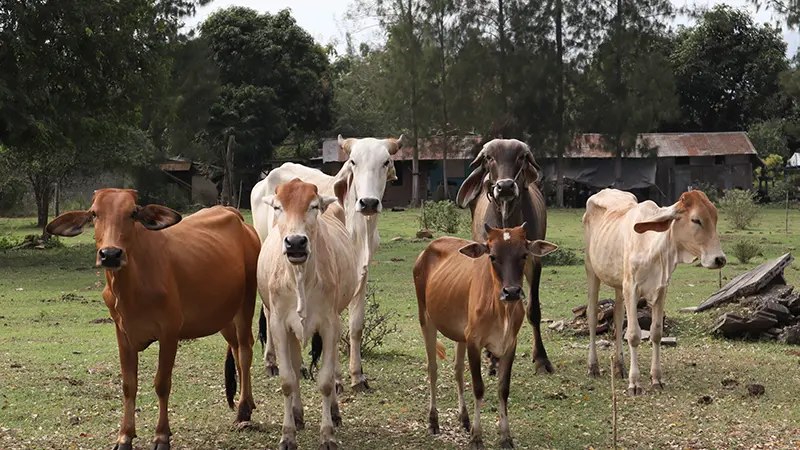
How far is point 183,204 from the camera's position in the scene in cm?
4816

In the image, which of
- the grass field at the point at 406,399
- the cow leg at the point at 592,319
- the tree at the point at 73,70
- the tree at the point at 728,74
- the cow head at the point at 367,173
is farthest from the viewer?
the tree at the point at 728,74

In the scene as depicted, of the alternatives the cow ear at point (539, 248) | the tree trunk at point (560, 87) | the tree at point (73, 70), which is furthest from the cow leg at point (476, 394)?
the tree trunk at point (560, 87)

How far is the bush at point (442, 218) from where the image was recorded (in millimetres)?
30812

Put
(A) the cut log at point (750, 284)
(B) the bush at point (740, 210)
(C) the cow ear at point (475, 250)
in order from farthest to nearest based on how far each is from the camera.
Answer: (B) the bush at point (740, 210) → (A) the cut log at point (750, 284) → (C) the cow ear at point (475, 250)

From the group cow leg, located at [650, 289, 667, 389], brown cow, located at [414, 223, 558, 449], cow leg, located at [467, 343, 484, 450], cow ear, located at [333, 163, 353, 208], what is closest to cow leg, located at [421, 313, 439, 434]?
brown cow, located at [414, 223, 558, 449]

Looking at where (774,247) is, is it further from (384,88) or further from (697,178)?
(697,178)

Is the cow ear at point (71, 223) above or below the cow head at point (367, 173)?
below

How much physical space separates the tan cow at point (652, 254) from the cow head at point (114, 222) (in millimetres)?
4873

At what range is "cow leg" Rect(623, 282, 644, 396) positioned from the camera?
33.4 ft

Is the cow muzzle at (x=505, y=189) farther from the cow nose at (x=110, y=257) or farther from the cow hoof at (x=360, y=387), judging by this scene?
the cow nose at (x=110, y=257)

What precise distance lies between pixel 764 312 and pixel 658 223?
12.2ft

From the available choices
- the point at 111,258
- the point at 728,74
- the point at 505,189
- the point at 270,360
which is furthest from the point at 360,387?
the point at 728,74

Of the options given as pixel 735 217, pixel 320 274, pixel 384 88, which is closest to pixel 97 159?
pixel 384 88

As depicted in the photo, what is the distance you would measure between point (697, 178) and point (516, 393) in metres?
48.2
